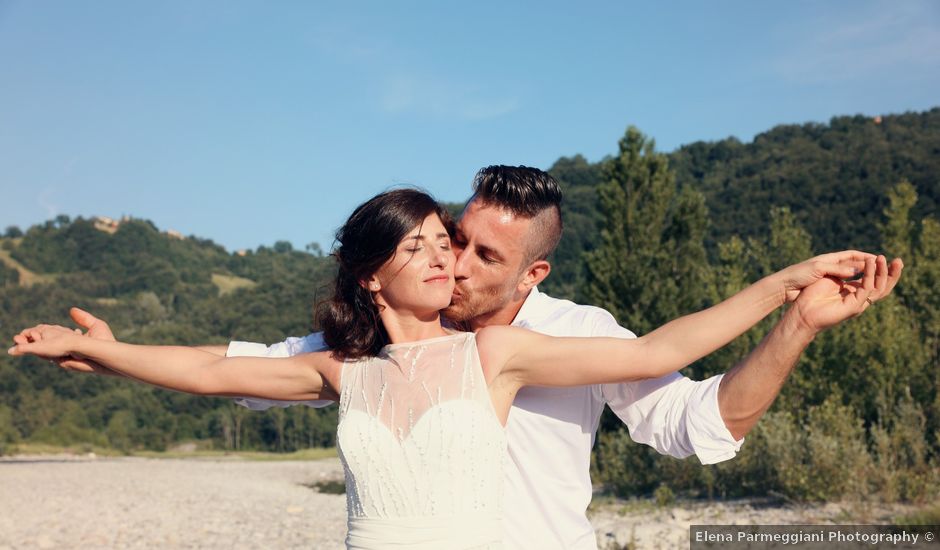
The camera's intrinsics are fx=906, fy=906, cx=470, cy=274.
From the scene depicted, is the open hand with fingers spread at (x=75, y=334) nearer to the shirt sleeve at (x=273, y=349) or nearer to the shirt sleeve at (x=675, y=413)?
the shirt sleeve at (x=273, y=349)

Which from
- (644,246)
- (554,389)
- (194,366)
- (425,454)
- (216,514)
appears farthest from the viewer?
(644,246)

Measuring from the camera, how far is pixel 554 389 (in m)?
3.15

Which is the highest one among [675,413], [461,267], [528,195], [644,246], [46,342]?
[644,246]

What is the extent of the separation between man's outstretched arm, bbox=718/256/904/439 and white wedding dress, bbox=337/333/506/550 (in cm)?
79

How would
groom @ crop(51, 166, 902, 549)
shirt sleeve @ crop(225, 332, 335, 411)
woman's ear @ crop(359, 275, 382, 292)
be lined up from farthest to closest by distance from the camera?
1. shirt sleeve @ crop(225, 332, 335, 411)
2. woman's ear @ crop(359, 275, 382, 292)
3. groom @ crop(51, 166, 902, 549)

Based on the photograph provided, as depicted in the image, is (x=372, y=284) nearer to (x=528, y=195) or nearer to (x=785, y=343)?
(x=528, y=195)

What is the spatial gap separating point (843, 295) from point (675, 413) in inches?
26.2

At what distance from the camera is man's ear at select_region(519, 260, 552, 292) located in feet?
11.2

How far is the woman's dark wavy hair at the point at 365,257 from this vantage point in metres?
2.98

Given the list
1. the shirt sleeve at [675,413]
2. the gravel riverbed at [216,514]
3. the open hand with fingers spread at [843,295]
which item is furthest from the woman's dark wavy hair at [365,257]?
the gravel riverbed at [216,514]

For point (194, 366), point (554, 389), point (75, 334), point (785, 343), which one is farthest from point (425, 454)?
point (75, 334)

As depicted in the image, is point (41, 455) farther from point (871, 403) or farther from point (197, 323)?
point (871, 403)

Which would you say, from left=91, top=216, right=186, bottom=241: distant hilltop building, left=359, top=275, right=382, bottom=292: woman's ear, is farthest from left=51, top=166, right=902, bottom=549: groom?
left=91, top=216, right=186, bottom=241: distant hilltop building

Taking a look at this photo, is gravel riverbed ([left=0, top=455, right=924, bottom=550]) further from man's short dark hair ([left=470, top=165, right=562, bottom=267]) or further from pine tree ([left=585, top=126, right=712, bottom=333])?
pine tree ([left=585, top=126, right=712, bottom=333])
